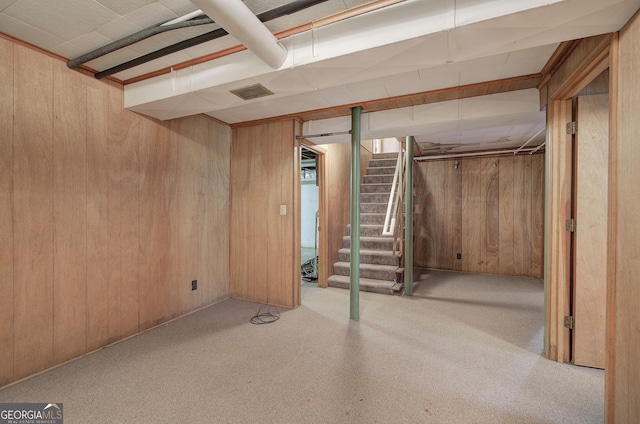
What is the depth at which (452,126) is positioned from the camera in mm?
2975

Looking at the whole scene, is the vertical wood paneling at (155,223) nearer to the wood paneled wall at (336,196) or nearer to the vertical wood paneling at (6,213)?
the vertical wood paneling at (6,213)

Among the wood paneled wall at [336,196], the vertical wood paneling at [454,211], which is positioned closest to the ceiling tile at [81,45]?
the wood paneled wall at [336,196]

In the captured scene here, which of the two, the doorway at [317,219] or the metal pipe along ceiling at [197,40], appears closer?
the metal pipe along ceiling at [197,40]

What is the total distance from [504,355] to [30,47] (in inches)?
167

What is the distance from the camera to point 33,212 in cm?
193

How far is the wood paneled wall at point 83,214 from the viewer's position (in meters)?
1.85

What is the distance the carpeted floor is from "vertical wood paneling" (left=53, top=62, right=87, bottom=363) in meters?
0.27

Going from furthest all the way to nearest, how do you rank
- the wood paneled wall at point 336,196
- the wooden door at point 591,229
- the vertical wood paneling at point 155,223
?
the wood paneled wall at point 336,196 → the vertical wood paneling at point 155,223 → the wooden door at point 591,229

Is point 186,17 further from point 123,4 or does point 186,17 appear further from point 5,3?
point 5,3

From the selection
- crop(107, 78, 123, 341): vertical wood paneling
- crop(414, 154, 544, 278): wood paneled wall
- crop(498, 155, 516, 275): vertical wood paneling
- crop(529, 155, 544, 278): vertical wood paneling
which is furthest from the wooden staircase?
crop(107, 78, 123, 341): vertical wood paneling

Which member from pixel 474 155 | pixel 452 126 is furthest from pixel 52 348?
pixel 474 155

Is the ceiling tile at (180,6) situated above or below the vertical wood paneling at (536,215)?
above

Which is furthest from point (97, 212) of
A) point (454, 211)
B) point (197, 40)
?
point (454, 211)

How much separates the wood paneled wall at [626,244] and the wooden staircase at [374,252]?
2544 millimetres
